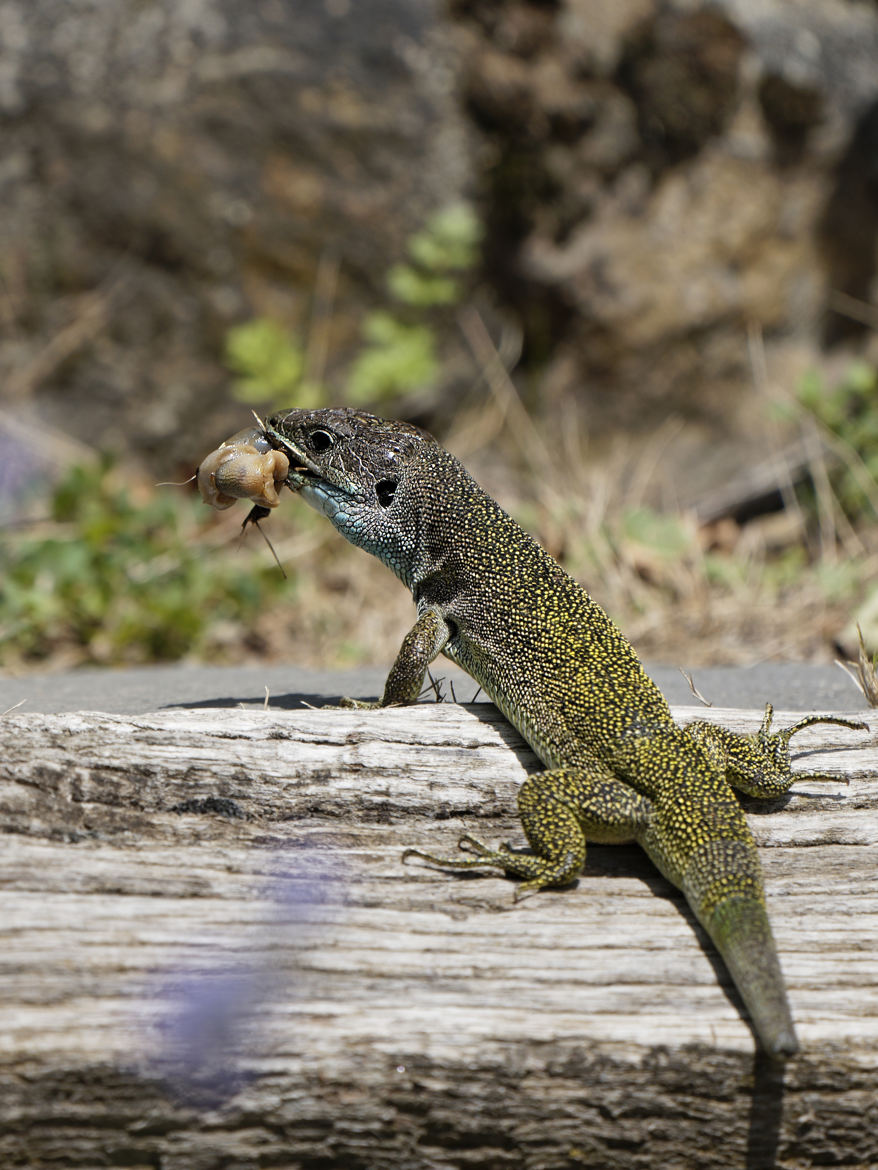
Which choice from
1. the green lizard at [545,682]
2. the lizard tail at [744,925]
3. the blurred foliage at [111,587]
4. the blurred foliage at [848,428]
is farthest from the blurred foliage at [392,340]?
the lizard tail at [744,925]

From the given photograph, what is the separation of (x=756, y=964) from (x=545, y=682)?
4.30 feet

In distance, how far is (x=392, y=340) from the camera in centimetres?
912

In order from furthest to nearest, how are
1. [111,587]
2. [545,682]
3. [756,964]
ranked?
[111,587], [545,682], [756,964]

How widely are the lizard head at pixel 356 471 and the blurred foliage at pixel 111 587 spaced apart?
9.16 feet

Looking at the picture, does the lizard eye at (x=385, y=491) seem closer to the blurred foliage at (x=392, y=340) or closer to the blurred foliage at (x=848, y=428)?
the blurred foliage at (x=392, y=340)

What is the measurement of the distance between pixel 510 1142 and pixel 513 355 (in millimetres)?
7669

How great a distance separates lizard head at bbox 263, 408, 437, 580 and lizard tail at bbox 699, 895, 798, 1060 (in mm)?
2152

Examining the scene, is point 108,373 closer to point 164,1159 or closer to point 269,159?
point 269,159

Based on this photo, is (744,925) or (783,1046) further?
(744,925)

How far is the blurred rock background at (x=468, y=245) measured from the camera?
868 cm

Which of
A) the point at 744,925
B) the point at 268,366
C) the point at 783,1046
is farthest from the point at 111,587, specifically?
the point at 783,1046

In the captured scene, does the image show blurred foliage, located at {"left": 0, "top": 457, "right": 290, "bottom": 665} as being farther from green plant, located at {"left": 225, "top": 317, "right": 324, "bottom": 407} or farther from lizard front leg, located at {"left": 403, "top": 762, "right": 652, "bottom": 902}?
lizard front leg, located at {"left": 403, "top": 762, "right": 652, "bottom": 902}

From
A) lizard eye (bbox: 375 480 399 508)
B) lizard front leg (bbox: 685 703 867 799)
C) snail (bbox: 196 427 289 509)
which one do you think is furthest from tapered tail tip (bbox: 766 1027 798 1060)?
snail (bbox: 196 427 289 509)

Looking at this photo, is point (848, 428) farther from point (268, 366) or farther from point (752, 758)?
point (752, 758)
